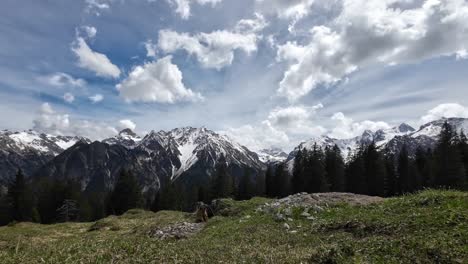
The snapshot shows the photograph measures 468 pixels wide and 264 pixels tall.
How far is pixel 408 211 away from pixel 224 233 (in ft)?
35.7

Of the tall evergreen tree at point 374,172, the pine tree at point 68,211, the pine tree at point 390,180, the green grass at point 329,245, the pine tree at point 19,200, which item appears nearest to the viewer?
the green grass at point 329,245

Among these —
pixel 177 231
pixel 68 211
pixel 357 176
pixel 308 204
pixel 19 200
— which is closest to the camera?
pixel 177 231

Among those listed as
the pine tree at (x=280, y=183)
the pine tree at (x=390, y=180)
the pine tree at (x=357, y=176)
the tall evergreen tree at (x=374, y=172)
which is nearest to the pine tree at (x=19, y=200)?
the pine tree at (x=280, y=183)

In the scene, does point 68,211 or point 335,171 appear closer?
point 68,211

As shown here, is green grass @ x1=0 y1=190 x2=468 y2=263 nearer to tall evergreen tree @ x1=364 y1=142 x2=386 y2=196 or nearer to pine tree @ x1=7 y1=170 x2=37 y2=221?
tall evergreen tree @ x1=364 y1=142 x2=386 y2=196

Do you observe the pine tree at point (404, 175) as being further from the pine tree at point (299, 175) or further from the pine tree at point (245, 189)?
the pine tree at point (245, 189)

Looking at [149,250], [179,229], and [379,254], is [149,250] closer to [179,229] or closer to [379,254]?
[379,254]

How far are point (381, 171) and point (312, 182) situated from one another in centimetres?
1519

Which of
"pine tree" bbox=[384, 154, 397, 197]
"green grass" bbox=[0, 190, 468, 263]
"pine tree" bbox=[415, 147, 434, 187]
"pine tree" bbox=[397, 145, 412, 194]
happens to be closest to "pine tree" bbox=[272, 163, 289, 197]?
"pine tree" bbox=[384, 154, 397, 197]

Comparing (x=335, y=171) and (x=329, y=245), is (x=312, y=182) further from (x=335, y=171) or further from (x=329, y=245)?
(x=329, y=245)

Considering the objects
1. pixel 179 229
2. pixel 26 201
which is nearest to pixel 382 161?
pixel 179 229

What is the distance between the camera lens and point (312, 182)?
268 feet

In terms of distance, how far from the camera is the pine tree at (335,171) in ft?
278

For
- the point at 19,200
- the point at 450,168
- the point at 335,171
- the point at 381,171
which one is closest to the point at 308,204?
the point at 450,168
